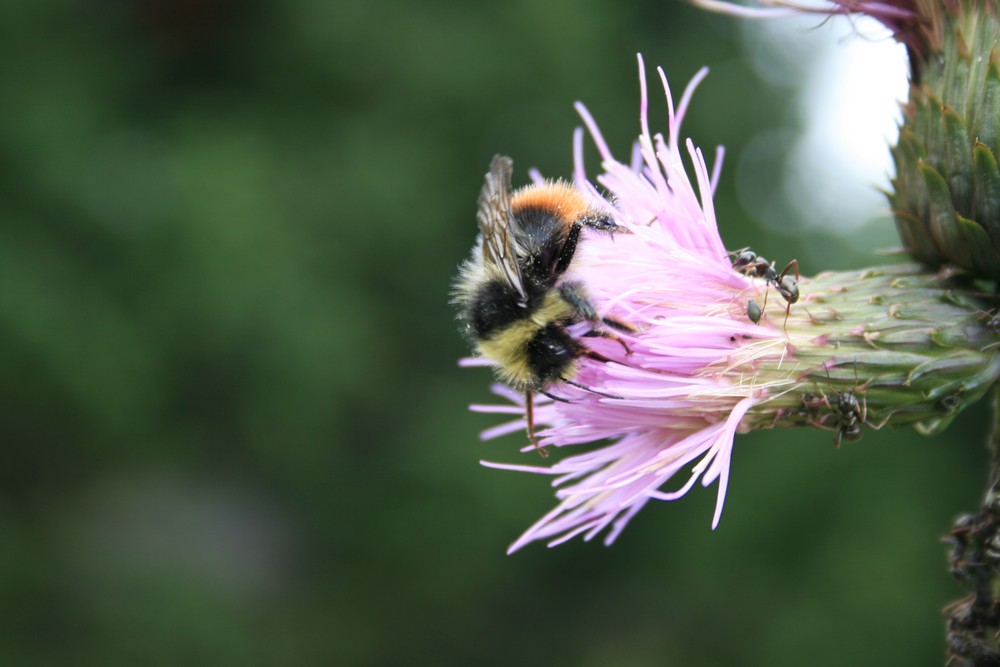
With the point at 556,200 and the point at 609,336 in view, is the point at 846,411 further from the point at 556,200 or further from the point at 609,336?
the point at 556,200

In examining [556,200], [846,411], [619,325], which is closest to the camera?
[846,411]

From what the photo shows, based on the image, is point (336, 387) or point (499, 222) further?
point (336, 387)

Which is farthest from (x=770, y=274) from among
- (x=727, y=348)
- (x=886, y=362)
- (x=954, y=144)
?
(x=954, y=144)

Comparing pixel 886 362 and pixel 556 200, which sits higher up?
pixel 556 200

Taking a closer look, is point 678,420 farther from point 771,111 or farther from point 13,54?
point 771,111

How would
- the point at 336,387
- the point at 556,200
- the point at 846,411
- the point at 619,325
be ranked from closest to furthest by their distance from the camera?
the point at 846,411
the point at 619,325
the point at 556,200
the point at 336,387

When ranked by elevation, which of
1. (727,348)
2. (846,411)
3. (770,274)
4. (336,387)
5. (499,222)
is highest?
(499,222)

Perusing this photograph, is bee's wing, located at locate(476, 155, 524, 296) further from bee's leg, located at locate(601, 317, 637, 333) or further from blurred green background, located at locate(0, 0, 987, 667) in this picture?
blurred green background, located at locate(0, 0, 987, 667)

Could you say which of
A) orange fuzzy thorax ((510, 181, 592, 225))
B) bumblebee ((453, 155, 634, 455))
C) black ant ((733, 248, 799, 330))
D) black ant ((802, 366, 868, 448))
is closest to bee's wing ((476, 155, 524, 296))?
bumblebee ((453, 155, 634, 455))
